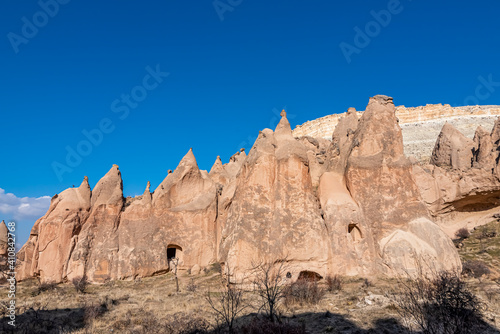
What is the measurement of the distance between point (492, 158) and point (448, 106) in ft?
175

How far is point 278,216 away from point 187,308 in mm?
6213

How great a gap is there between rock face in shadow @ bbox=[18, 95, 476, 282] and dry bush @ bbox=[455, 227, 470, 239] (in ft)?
6.30

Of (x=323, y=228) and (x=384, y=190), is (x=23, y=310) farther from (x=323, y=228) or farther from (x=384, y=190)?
(x=384, y=190)

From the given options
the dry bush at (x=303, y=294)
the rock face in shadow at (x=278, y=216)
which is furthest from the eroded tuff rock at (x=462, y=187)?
the dry bush at (x=303, y=294)

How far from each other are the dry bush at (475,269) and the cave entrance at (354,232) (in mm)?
5092

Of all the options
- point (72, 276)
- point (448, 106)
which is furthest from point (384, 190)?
point (448, 106)

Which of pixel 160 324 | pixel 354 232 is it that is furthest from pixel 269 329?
pixel 354 232

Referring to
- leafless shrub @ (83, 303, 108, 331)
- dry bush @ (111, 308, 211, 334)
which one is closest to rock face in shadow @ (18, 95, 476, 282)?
dry bush @ (111, 308, 211, 334)

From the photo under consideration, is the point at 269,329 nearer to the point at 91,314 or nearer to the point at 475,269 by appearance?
the point at 91,314

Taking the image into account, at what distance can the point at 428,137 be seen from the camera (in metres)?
59.4

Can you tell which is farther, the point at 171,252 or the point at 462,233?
the point at 171,252

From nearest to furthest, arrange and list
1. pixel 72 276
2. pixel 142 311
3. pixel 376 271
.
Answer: pixel 142 311, pixel 376 271, pixel 72 276

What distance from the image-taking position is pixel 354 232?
1877 centimetres

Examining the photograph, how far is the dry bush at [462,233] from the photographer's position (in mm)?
24214
